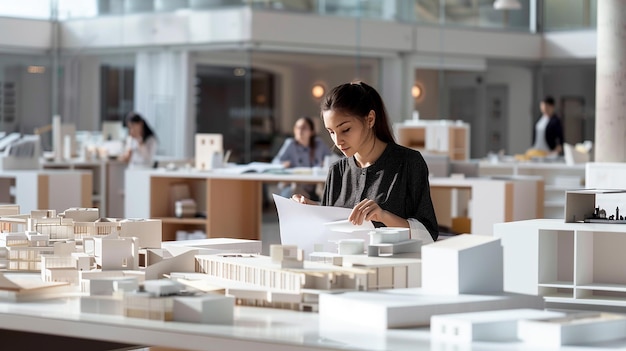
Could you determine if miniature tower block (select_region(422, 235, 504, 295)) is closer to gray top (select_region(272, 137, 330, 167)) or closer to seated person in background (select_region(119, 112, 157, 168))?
gray top (select_region(272, 137, 330, 167))

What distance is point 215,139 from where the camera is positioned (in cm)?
977

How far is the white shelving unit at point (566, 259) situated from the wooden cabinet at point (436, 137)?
33.2ft

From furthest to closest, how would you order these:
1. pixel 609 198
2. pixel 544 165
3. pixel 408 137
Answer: pixel 408 137 → pixel 544 165 → pixel 609 198

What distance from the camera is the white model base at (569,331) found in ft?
6.61

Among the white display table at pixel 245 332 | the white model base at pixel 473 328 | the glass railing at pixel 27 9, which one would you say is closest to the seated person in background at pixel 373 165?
the white display table at pixel 245 332

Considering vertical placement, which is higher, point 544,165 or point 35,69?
point 35,69

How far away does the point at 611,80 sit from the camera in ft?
21.9

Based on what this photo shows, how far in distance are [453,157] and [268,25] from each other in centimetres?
304

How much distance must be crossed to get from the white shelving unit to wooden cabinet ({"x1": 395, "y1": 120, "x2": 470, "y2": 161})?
33.2 feet

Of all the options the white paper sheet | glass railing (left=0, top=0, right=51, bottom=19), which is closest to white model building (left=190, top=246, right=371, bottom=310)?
the white paper sheet

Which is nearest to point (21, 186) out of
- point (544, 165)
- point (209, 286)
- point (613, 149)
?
point (613, 149)

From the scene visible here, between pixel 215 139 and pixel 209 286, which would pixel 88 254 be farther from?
pixel 215 139

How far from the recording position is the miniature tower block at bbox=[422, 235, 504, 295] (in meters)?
2.34

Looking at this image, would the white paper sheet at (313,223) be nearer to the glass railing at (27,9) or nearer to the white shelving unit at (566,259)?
the white shelving unit at (566,259)
